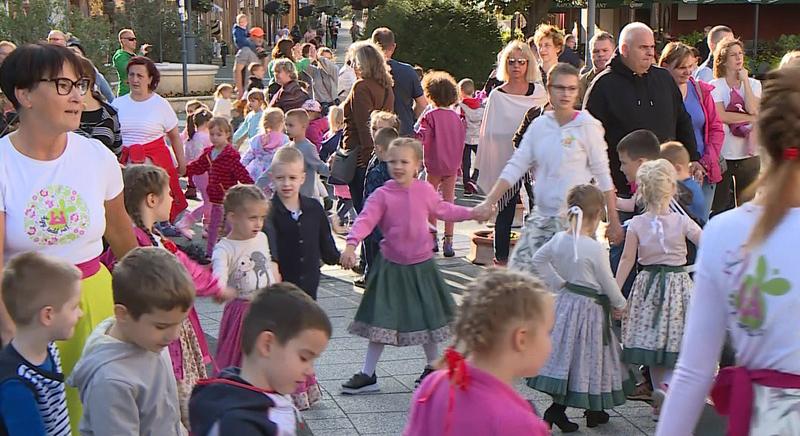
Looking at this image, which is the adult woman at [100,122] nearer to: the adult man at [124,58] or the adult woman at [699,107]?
the adult woman at [699,107]

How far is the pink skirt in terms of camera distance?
18.9ft

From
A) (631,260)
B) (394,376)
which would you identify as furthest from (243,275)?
(631,260)

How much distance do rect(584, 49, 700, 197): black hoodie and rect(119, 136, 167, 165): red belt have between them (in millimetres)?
4001

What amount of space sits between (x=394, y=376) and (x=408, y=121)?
4.38m

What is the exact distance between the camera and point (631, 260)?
20.8 ft

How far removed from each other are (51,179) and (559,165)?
3377mm

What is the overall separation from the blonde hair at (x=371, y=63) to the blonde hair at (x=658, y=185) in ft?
13.2

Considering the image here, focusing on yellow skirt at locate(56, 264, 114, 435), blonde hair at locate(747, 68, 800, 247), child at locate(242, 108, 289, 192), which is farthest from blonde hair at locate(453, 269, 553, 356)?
child at locate(242, 108, 289, 192)

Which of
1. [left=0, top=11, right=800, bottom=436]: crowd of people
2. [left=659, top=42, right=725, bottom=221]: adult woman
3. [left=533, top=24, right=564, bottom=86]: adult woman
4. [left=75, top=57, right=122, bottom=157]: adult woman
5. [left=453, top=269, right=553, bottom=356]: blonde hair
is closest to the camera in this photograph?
[left=0, top=11, right=800, bottom=436]: crowd of people

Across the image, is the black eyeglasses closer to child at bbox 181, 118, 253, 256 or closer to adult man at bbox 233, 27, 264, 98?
child at bbox 181, 118, 253, 256

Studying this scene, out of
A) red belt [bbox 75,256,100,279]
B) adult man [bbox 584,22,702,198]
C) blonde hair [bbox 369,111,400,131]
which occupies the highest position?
adult man [bbox 584,22,702,198]

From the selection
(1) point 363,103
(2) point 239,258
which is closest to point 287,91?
(1) point 363,103

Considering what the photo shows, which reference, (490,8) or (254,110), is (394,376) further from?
(490,8)

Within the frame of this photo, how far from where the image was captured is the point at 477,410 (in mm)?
3035
